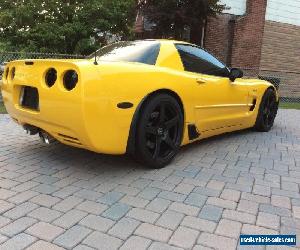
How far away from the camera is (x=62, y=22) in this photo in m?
16.5

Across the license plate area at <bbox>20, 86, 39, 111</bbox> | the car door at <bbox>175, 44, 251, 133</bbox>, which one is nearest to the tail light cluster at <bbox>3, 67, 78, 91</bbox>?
the license plate area at <bbox>20, 86, 39, 111</bbox>

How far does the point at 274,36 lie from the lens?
1546cm

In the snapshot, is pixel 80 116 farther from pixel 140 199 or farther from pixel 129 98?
pixel 140 199

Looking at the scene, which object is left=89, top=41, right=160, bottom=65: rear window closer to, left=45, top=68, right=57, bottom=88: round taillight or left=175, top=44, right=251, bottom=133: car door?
left=175, top=44, right=251, bottom=133: car door

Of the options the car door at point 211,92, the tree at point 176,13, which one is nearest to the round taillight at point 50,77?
the car door at point 211,92

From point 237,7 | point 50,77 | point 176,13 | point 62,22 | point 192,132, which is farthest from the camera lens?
point 62,22

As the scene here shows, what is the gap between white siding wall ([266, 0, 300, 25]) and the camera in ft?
49.8

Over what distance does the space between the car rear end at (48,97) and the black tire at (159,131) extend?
0.63m

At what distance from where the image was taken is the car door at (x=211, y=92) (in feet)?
14.3

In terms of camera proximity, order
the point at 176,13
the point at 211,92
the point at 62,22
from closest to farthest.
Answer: the point at 211,92, the point at 176,13, the point at 62,22

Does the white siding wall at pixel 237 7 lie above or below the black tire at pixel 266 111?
above

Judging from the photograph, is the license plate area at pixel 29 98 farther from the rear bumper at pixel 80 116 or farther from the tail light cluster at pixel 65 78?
the tail light cluster at pixel 65 78

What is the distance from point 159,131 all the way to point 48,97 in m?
1.17

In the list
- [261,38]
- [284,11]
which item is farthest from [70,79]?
[284,11]
